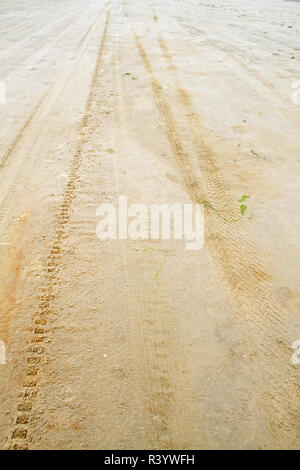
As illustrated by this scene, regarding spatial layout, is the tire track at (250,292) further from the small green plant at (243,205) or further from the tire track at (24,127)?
the tire track at (24,127)

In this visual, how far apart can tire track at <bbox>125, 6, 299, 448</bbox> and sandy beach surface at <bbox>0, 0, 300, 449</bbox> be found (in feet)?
0.04

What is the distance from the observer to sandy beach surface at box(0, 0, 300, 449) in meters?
1.77

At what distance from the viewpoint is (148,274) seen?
100 inches

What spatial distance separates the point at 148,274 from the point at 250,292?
918 millimetres

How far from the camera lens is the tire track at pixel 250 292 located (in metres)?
1.83

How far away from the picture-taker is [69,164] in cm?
369

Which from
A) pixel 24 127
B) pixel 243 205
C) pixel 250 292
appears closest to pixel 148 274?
pixel 250 292

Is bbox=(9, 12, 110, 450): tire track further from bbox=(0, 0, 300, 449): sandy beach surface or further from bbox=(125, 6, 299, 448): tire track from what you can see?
bbox=(125, 6, 299, 448): tire track

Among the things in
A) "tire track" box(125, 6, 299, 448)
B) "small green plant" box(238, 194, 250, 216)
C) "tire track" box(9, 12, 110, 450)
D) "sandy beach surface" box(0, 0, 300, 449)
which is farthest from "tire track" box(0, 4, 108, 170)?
"small green plant" box(238, 194, 250, 216)

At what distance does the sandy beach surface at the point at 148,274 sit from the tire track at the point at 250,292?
0.5 inches

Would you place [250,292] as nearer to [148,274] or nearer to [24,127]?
[148,274]

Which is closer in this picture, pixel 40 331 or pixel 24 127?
pixel 40 331
